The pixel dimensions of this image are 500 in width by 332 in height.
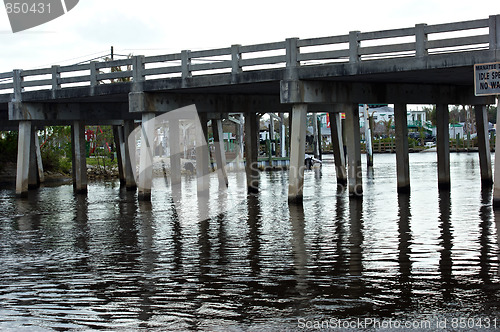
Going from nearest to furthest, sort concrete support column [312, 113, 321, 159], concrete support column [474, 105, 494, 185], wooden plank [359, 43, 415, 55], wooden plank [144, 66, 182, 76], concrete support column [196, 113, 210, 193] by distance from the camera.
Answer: wooden plank [359, 43, 415, 55]
wooden plank [144, 66, 182, 76]
concrete support column [474, 105, 494, 185]
concrete support column [196, 113, 210, 193]
concrete support column [312, 113, 321, 159]

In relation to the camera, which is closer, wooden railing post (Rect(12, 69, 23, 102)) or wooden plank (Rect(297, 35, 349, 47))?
wooden plank (Rect(297, 35, 349, 47))

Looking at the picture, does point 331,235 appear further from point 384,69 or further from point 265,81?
point 265,81

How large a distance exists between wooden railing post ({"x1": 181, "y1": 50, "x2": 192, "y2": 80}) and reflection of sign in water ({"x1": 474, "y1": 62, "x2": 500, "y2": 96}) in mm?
9912

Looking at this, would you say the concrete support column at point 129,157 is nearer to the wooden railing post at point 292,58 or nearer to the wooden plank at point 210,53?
the wooden plank at point 210,53

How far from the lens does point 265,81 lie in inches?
971

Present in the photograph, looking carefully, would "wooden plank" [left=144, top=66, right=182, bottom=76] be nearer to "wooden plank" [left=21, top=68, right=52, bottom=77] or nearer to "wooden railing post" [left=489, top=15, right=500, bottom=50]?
"wooden plank" [left=21, top=68, right=52, bottom=77]

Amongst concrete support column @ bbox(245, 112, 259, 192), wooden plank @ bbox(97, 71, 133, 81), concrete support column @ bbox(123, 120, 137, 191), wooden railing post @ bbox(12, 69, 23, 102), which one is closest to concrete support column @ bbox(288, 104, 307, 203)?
wooden plank @ bbox(97, 71, 133, 81)

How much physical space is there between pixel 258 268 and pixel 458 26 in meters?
10.4

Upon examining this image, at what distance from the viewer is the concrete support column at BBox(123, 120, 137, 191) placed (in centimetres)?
3728

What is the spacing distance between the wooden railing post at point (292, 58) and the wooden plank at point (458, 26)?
13.9 ft

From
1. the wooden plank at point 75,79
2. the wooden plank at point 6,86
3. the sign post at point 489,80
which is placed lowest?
the sign post at point 489,80

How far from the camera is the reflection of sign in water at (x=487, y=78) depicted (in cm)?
2014

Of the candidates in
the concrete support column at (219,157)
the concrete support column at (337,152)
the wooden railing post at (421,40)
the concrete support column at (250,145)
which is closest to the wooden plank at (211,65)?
the wooden railing post at (421,40)

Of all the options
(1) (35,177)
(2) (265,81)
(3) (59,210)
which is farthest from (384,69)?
(1) (35,177)
